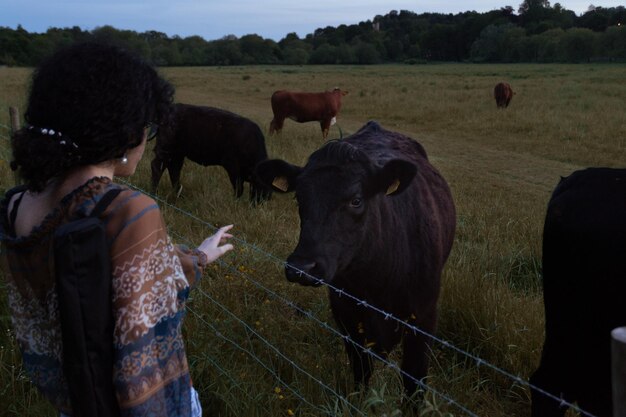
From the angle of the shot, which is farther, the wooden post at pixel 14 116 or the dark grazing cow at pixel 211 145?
the dark grazing cow at pixel 211 145

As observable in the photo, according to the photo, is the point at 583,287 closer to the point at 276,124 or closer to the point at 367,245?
the point at 367,245

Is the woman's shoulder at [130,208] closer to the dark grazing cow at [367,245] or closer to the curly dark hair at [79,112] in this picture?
the curly dark hair at [79,112]

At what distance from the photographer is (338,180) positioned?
3.03 metres

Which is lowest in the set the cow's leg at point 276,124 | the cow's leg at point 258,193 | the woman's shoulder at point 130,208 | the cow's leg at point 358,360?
the cow's leg at point 276,124

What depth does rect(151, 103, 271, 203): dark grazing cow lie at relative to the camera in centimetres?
880

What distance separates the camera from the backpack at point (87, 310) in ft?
4.89

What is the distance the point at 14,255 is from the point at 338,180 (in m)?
1.65

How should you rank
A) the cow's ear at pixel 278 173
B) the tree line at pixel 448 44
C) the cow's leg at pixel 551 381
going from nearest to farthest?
the cow's leg at pixel 551 381, the cow's ear at pixel 278 173, the tree line at pixel 448 44

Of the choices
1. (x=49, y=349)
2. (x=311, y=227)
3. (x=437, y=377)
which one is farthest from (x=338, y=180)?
(x=49, y=349)

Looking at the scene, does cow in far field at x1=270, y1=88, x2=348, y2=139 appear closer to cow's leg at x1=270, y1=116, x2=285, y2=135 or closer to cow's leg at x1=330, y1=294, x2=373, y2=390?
cow's leg at x1=270, y1=116, x2=285, y2=135

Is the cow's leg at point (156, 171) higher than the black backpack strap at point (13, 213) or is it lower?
lower

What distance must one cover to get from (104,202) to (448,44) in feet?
326

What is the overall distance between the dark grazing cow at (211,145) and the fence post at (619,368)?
7488 millimetres

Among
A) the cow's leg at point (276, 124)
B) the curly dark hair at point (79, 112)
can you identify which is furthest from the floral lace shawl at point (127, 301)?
the cow's leg at point (276, 124)
